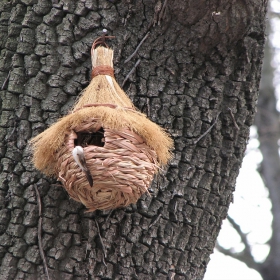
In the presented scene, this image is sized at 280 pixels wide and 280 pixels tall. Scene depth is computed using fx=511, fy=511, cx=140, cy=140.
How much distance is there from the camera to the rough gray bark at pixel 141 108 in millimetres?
1913

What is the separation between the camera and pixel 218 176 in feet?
7.11

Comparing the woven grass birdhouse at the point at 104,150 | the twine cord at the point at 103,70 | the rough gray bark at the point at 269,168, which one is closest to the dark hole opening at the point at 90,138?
the woven grass birdhouse at the point at 104,150

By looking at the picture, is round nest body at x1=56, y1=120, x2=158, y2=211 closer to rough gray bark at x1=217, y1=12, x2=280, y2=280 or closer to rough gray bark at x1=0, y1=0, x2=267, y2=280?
rough gray bark at x1=0, y1=0, x2=267, y2=280

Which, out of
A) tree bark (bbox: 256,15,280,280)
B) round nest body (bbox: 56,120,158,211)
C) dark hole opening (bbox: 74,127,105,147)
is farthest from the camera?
tree bark (bbox: 256,15,280,280)

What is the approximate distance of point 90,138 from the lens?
1761mm

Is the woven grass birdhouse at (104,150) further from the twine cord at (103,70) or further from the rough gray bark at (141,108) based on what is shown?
the rough gray bark at (141,108)

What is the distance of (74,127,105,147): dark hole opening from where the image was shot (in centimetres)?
170

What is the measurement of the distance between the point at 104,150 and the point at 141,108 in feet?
1.66

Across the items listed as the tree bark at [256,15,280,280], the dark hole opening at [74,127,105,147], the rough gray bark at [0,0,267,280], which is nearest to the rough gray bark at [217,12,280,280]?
Result: the tree bark at [256,15,280,280]

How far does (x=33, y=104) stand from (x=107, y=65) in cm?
37

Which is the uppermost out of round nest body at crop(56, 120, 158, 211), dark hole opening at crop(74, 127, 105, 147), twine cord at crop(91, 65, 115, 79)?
twine cord at crop(91, 65, 115, 79)

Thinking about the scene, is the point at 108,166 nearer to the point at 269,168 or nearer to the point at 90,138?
the point at 90,138

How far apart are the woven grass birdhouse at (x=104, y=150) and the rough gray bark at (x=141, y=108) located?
240 millimetres

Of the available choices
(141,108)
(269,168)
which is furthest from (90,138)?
(269,168)
